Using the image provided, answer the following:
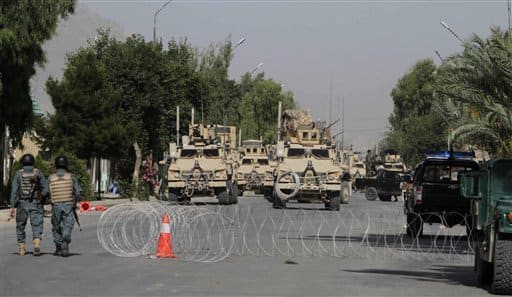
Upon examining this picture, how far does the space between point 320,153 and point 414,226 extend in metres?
16.4

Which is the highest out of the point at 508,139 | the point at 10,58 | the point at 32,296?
the point at 10,58

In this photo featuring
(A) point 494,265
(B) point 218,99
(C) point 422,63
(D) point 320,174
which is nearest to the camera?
(A) point 494,265

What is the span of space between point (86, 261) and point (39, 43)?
19.9 m

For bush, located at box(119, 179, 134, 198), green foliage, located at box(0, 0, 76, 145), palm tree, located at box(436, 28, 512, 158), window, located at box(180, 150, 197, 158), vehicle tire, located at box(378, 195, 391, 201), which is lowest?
vehicle tire, located at box(378, 195, 391, 201)

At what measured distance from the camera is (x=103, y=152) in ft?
153

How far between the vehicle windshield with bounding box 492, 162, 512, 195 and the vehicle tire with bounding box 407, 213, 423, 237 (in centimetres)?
1144

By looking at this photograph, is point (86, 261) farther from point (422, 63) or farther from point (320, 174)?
point (422, 63)

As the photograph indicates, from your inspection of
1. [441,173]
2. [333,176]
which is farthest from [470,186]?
[333,176]

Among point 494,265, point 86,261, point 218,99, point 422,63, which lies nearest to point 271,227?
point 86,261

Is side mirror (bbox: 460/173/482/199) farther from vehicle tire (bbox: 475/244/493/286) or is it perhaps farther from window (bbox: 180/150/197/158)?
window (bbox: 180/150/197/158)

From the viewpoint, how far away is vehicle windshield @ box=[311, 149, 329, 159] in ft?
140

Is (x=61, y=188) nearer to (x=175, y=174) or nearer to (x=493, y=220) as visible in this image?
(x=493, y=220)

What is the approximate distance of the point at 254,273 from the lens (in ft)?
52.4

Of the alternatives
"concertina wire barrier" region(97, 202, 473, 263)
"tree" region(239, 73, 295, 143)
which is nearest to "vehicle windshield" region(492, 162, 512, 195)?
"concertina wire barrier" region(97, 202, 473, 263)
